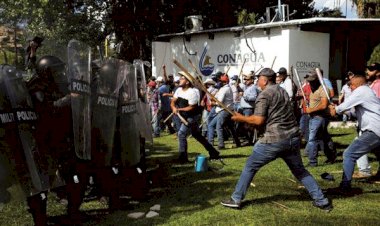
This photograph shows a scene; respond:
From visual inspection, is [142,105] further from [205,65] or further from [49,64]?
[205,65]

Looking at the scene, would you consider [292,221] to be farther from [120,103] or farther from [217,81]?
[217,81]

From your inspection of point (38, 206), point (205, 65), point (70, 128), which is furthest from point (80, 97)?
point (205, 65)

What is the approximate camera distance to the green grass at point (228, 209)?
620 cm

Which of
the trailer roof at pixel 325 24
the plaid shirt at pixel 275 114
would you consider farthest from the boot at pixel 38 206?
the trailer roof at pixel 325 24

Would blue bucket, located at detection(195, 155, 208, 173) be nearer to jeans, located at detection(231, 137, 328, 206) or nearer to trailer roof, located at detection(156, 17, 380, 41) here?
jeans, located at detection(231, 137, 328, 206)

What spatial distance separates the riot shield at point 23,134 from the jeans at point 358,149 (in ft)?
14.1

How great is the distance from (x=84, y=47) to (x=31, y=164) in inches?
64.3

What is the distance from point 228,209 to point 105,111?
2075 millimetres

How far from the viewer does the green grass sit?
244 inches

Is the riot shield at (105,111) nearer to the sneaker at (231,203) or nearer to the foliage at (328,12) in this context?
the sneaker at (231,203)

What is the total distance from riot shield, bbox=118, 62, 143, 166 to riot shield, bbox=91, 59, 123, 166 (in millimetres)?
171

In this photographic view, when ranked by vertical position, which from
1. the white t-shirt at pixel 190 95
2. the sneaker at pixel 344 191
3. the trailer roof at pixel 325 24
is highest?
the trailer roof at pixel 325 24

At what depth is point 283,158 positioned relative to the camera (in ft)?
21.3

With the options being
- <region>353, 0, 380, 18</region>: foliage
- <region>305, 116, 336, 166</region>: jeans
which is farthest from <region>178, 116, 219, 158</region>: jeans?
<region>353, 0, 380, 18</region>: foliage
